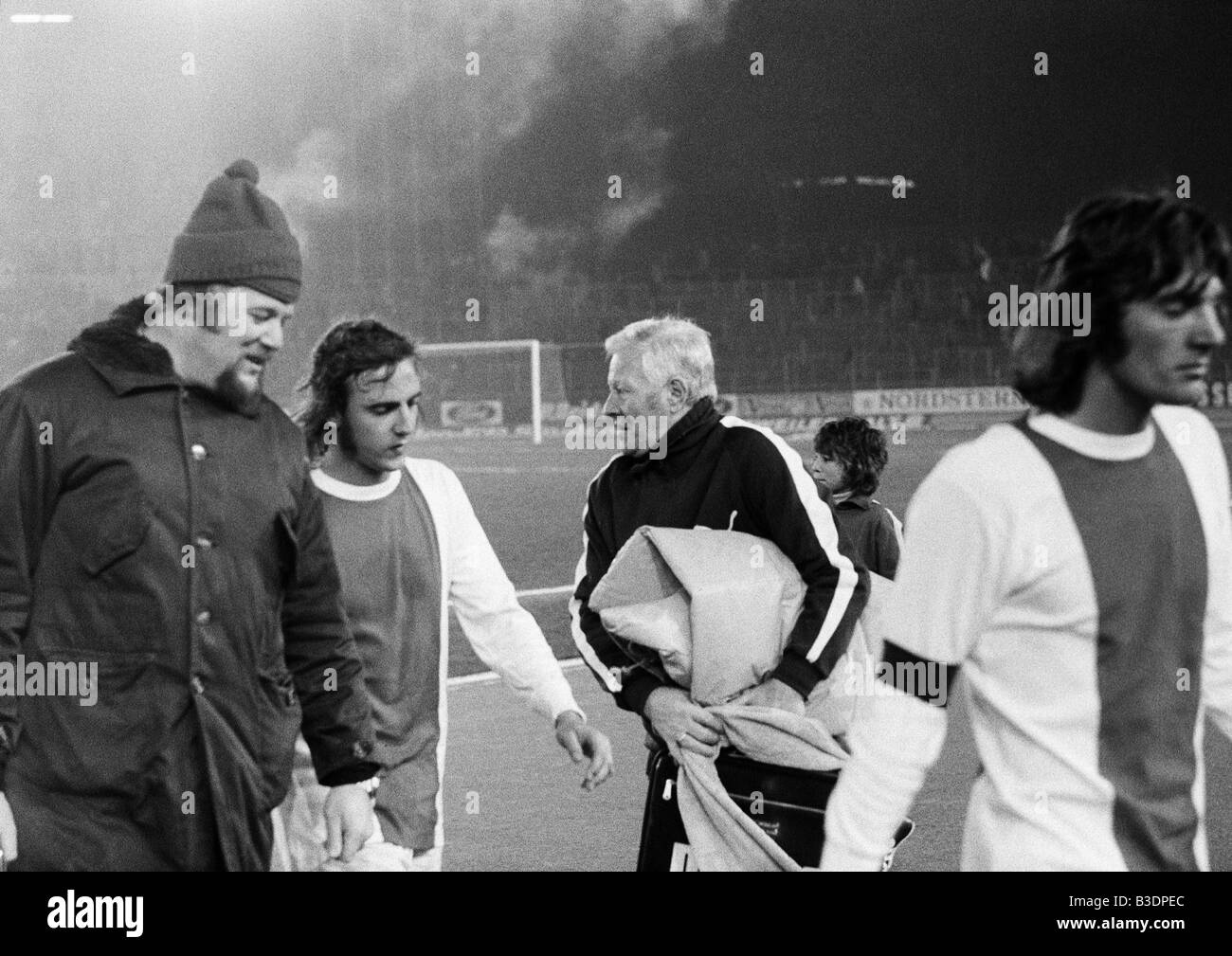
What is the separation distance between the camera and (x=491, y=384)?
113 ft

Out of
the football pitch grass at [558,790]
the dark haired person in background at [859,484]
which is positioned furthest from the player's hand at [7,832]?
the dark haired person in background at [859,484]

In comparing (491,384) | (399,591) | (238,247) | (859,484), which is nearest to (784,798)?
(399,591)

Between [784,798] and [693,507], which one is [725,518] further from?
[784,798]

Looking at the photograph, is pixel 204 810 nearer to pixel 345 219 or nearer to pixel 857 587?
pixel 857 587

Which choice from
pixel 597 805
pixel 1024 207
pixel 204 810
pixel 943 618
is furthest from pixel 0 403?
pixel 1024 207

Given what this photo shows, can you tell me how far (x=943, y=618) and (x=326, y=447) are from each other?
166cm

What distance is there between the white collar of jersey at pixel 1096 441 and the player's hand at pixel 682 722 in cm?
142

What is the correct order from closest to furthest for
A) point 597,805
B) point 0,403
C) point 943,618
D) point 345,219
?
point 943,618 < point 0,403 < point 597,805 < point 345,219

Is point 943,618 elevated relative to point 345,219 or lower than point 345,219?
lower

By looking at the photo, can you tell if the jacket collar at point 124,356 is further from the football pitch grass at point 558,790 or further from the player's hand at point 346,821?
the football pitch grass at point 558,790

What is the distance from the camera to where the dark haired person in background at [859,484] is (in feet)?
16.4

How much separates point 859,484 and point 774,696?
5.52ft

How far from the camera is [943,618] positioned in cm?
210

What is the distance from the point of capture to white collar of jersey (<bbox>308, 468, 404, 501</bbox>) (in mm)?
3293
